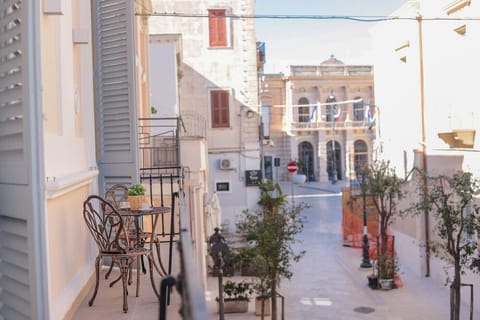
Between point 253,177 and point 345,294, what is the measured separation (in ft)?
38.2

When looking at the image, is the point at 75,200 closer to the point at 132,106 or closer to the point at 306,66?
the point at 132,106

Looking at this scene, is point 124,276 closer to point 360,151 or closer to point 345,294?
point 345,294

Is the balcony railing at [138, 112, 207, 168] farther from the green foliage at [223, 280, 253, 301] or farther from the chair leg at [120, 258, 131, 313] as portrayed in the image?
the chair leg at [120, 258, 131, 313]

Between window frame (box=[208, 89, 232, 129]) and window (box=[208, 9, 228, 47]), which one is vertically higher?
window (box=[208, 9, 228, 47])

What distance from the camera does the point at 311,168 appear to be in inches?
1903

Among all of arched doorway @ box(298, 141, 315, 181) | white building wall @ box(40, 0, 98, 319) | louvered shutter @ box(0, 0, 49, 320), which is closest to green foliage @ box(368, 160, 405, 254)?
white building wall @ box(40, 0, 98, 319)

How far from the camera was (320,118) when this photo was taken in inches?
1828

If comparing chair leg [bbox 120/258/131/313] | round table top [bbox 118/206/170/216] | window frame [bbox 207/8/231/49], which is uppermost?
window frame [bbox 207/8/231/49]

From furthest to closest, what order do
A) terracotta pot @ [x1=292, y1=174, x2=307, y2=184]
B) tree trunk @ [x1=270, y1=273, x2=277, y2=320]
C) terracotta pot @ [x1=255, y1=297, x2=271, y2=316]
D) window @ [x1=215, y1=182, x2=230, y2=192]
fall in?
terracotta pot @ [x1=292, y1=174, x2=307, y2=184], window @ [x1=215, y1=182, x2=230, y2=192], terracotta pot @ [x1=255, y1=297, x2=271, y2=316], tree trunk @ [x1=270, y1=273, x2=277, y2=320]

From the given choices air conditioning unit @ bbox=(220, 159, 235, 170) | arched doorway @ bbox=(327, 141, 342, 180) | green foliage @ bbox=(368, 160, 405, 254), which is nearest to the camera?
→ green foliage @ bbox=(368, 160, 405, 254)

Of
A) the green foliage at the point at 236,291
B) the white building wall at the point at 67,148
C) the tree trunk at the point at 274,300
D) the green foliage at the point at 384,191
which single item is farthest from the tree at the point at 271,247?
the white building wall at the point at 67,148

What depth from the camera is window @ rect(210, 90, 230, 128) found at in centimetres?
2588

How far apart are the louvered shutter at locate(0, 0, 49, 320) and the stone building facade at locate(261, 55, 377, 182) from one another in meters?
41.8

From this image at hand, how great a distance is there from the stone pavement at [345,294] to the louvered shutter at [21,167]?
357 inches
